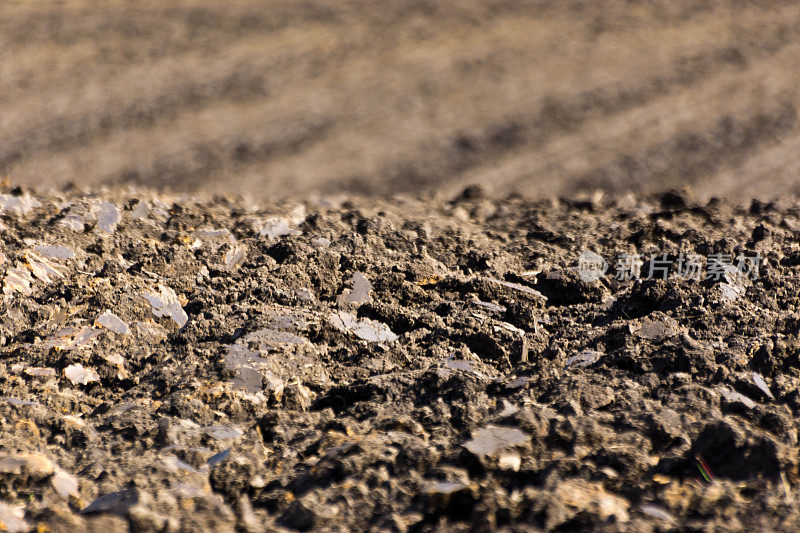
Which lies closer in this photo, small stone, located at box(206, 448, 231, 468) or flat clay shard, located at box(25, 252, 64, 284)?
small stone, located at box(206, 448, 231, 468)

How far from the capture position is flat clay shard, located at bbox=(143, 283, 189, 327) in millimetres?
2736

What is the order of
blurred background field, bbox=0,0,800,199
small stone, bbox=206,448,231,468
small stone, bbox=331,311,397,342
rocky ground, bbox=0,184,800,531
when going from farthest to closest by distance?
blurred background field, bbox=0,0,800,199 < small stone, bbox=331,311,397,342 < small stone, bbox=206,448,231,468 < rocky ground, bbox=0,184,800,531

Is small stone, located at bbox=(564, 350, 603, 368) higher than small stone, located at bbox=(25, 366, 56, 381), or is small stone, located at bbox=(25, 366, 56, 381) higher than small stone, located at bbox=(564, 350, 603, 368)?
small stone, located at bbox=(564, 350, 603, 368)

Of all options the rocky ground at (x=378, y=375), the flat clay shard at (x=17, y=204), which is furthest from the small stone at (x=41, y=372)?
the flat clay shard at (x=17, y=204)

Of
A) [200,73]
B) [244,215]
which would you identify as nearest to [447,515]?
[244,215]

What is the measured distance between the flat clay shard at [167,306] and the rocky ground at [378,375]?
10mm

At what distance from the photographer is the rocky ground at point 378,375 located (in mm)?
1697

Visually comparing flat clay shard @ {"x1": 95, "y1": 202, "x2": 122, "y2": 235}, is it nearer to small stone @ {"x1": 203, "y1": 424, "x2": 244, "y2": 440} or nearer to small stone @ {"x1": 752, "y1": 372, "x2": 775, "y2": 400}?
small stone @ {"x1": 203, "y1": 424, "x2": 244, "y2": 440}

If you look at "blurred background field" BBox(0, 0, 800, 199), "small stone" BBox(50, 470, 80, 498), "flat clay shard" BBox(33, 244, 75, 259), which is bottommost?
"small stone" BBox(50, 470, 80, 498)

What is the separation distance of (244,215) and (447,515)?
2.68 metres

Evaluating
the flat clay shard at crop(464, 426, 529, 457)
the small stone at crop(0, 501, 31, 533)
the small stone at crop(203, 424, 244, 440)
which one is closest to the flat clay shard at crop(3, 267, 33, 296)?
the small stone at crop(203, 424, 244, 440)

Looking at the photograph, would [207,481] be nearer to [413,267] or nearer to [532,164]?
[413,267]

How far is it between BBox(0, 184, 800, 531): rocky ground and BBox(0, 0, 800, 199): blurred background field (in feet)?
5.99

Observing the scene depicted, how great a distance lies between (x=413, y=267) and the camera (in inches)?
129
